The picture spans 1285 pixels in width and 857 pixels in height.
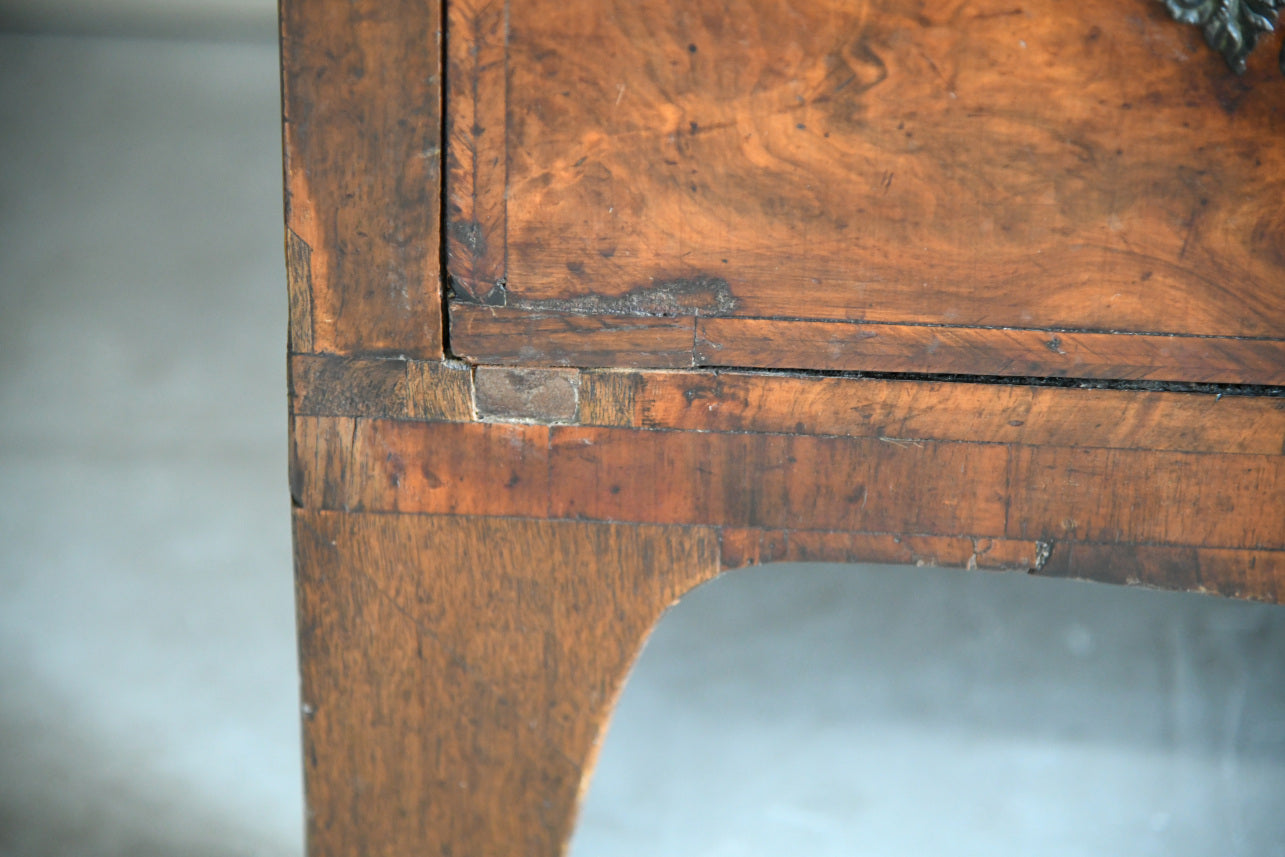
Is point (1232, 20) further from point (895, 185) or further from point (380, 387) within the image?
point (380, 387)

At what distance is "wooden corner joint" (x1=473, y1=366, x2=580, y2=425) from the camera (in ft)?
1.86

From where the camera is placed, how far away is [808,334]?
1.82 ft

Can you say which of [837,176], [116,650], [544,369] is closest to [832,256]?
[837,176]

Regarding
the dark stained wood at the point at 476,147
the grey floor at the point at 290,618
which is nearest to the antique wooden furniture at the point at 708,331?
the dark stained wood at the point at 476,147

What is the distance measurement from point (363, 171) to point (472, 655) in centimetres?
29

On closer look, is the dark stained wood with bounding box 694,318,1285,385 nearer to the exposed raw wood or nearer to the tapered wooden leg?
the tapered wooden leg

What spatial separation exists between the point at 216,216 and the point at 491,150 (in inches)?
39.1

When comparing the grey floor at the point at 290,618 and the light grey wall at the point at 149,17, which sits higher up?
the light grey wall at the point at 149,17

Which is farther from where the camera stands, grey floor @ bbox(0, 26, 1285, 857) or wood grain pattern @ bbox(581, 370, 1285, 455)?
grey floor @ bbox(0, 26, 1285, 857)

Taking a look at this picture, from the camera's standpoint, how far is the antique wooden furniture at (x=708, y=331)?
1.74 feet

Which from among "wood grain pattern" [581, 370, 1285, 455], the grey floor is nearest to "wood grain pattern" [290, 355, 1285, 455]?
"wood grain pattern" [581, 370, 1285, 455]

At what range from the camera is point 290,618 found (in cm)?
141

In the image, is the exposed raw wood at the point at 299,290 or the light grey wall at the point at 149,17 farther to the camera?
the light grey wall at the point at 149,17

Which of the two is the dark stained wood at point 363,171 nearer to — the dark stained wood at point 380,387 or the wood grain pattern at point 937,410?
the dark stained wood at point 380,387
